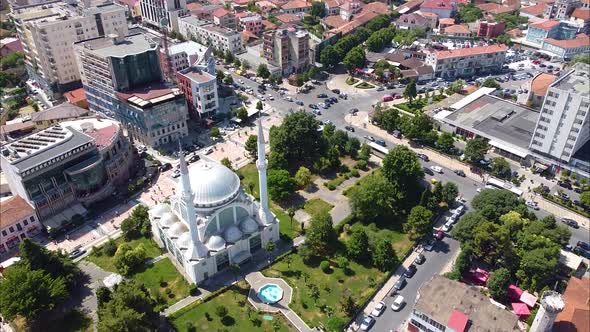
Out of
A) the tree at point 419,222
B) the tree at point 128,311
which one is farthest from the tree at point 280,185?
the tree at point 128,311

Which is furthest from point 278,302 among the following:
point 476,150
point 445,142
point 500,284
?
point 445,142

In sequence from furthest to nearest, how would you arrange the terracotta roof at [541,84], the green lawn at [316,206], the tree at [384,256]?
the terracotta roof at [541,84] → the green lawn at [316,206] → the tree at [384,256]

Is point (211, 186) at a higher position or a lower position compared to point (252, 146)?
higher

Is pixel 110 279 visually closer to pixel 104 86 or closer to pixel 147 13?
pixel 104 86

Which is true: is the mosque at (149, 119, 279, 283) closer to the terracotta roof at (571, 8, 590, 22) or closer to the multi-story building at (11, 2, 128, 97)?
the multi-story building at (11, 2, 128, 97)

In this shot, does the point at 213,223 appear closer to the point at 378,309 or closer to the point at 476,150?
the point at 378,309

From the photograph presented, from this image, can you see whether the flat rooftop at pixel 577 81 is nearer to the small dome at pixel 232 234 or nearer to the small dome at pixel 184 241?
the small dome at pixel 232 234
